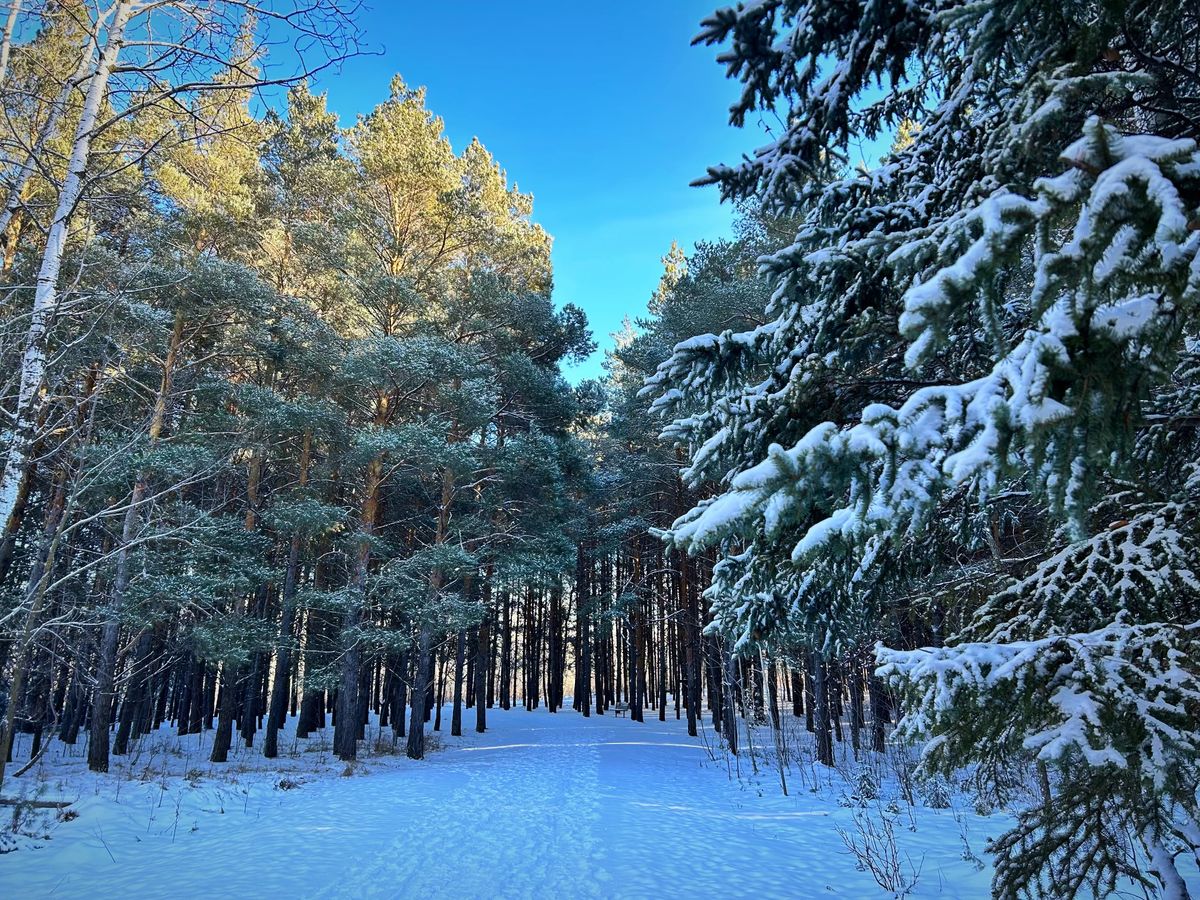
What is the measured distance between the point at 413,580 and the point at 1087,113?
13174 millimetres

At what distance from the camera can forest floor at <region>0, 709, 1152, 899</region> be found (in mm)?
5234

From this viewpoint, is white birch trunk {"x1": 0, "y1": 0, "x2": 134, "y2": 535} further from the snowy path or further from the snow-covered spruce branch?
the snow-covered spruce branch

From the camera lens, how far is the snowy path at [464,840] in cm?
520

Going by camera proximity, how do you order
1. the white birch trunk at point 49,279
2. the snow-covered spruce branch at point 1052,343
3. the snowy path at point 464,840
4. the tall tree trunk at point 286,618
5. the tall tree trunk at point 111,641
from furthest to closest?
1. the tall tree trunk at point 286,618
2. the tall tree trunk at point 111,641
3. the snowy path at point 464,840
4. the white birch trunk at point 49,279
5. the snow-covered spruce branch at point 1052,343

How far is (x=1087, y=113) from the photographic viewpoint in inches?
109

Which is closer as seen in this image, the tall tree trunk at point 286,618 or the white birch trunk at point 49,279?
the white birch trunk at point 49,279

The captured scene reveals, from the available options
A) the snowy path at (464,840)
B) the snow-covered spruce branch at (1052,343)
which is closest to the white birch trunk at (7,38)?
the snow-covered spruce branch at (1052,343)

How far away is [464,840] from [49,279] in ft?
22.2

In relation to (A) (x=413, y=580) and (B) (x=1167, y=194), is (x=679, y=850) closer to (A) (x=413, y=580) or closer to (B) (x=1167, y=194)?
(B) (x=1167, y=194)

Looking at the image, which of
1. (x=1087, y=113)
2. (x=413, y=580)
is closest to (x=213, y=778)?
(x=413, y=580)

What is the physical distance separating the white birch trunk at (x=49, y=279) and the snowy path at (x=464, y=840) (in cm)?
372

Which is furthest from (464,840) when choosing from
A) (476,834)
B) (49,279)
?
(49,279)

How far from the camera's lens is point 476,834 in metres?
6.98

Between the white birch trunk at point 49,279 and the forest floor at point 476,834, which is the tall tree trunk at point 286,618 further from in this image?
the white birch trunk at point 49,279
